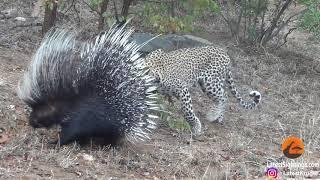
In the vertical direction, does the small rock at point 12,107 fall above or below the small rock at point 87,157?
above

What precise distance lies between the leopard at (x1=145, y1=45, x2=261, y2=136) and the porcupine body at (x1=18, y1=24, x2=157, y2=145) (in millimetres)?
1003

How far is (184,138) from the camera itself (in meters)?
5.38

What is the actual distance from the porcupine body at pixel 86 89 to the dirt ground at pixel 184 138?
17 cm

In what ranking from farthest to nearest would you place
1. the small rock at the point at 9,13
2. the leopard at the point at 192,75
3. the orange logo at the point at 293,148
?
1. the small rock at the point at 9,13
2. the leopard at the point at 192,75
3. the orange logo at the point at 293,148

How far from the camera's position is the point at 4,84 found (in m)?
5.37

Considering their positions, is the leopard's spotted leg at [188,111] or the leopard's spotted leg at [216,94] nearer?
the leopard's spotted leg at [188,111]

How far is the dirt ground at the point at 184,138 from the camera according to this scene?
3938 millimetres

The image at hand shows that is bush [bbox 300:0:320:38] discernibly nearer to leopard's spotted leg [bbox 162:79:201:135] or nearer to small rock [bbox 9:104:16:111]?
leopard's spotted leg [bbox 162:79:201:135]

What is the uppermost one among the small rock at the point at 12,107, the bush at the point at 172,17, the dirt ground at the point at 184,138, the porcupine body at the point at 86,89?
the bush at the point at 172,17

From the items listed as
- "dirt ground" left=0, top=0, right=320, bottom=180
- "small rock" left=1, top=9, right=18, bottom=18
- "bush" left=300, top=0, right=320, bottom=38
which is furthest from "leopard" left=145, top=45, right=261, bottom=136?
"small rock" left=1, top=9, right=18, bottom=18

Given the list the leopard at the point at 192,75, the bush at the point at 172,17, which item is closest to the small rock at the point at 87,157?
the leopard at the point at 192,75

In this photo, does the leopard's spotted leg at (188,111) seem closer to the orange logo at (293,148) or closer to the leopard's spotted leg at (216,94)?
the leopard's spotted leg at (216,94)

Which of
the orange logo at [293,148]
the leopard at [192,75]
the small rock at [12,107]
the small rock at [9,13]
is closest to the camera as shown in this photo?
the orange logo at [293,148]

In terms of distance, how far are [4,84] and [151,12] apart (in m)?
2.41
